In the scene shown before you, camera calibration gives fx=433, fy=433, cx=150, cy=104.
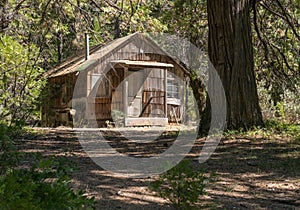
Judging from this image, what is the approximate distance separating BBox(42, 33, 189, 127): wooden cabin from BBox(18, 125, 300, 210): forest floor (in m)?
11.7

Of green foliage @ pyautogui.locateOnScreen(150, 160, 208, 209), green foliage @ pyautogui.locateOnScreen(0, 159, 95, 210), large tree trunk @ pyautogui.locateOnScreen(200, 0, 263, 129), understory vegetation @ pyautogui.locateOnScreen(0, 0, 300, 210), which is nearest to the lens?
green foliage @ pyautogui.locateOnScreen(0, 159, 95, 210)

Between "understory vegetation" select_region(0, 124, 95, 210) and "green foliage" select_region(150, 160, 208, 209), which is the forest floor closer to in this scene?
"green foliage" select_region(150, 160, 208, 209)

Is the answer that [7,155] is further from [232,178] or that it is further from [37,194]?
[232,178]

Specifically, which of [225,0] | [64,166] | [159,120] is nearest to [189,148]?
[225,0]

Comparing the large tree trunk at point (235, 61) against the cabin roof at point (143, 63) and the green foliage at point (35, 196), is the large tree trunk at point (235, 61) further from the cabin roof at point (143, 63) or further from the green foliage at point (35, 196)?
the cabin roof at point (143, 63)

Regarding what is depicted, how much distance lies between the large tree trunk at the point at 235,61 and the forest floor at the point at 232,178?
47 cm

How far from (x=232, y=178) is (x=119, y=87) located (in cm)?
1546

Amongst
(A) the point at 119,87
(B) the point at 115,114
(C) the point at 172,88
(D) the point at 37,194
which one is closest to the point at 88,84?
(A) the point at 119,87

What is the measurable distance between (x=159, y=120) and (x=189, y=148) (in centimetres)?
1283

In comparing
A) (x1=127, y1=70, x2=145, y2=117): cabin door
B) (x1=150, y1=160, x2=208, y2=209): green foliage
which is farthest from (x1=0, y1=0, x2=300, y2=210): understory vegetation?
(x1=127, y1=70, x2=145, y2=117): cabin door

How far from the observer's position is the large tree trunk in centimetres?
786

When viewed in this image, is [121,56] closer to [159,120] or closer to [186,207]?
[159,120]

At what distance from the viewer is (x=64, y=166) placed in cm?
299

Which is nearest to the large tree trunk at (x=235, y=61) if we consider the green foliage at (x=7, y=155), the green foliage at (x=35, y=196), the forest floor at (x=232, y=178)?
the forest floor at (x=232, y=178)
